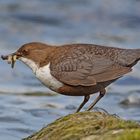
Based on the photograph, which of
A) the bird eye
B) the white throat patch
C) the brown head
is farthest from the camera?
the bird eye

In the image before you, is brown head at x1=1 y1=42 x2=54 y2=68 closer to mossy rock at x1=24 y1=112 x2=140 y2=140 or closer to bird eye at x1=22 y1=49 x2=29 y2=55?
bird eye at x1=22 y1=49 x2=29 y2=55

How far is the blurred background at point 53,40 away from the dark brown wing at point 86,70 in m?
1.67

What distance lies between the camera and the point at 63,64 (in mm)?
7734

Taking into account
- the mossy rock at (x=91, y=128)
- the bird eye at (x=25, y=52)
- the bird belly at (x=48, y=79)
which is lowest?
the mossy rock at (x=91, y=128)

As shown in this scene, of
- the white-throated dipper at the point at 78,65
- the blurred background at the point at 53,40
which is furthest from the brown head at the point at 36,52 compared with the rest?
the blurred background at the point at 53,40

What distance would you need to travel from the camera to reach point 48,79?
24.6ft

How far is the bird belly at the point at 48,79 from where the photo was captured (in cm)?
750

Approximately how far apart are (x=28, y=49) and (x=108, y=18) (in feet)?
31.3

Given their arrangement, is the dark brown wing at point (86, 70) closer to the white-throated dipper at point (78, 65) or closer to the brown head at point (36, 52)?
the white-throated dipper at point (78, 65)

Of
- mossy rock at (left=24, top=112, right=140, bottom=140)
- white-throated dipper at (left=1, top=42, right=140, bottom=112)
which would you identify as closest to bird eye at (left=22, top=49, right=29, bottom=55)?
white-throated dipper at (left=1, top=42, right=140, bottom=112)

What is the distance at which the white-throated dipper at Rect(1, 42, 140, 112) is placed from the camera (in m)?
7.53

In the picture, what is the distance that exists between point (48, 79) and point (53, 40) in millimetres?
7860

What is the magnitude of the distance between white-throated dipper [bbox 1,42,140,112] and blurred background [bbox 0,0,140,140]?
1644 mm

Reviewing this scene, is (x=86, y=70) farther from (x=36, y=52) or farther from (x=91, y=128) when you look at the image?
(x=91, y=128)
